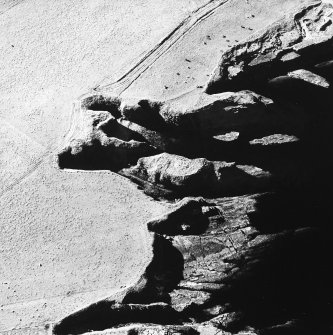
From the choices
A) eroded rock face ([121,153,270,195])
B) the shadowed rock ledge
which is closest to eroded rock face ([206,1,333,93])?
the shadowed rock ledge

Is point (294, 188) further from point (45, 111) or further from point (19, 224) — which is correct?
point (45, 111)

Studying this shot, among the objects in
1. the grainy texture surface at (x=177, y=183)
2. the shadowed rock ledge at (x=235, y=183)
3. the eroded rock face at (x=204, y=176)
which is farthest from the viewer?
the eroded rock face at (x=204, y=176)

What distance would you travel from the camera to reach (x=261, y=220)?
16203mm

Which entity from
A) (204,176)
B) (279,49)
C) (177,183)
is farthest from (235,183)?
(279,49)

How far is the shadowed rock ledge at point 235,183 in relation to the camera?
14.7 metres

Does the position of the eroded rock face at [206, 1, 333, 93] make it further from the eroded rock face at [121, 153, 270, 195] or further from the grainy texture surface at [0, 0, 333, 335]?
the eroded rock face at [121, 153, 270, 195]

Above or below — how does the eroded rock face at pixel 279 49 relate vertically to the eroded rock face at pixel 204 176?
above

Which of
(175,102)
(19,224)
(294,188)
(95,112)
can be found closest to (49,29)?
(95,112)

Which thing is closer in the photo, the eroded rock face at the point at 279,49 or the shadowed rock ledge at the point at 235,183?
the shadowed rock ledge at the point at 235,183

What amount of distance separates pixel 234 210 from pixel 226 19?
10.3 metres

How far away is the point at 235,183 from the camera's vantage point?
1778cm

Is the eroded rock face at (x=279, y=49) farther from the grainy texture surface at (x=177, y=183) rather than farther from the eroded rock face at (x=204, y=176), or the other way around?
the eroded rock face at (x=204, y=176)

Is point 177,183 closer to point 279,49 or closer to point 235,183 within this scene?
point 235,183

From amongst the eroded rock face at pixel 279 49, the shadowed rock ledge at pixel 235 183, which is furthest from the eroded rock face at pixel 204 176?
the eroded rock face at pixel 279 49
